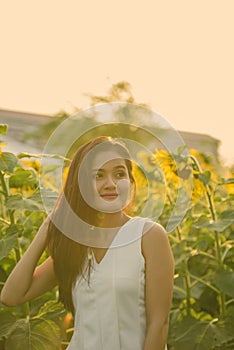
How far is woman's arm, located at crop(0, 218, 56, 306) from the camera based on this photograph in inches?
88.6

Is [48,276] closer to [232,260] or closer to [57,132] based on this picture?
[57,132]

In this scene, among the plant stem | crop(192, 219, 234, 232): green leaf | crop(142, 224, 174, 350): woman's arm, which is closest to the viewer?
crop(142, 224, 174, 350): woman's arm

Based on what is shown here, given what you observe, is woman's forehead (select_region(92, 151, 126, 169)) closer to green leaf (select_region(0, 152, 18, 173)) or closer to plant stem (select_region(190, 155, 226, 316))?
green leaf (select_region(0, 152, 18, 173))

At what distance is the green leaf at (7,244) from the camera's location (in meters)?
2.73

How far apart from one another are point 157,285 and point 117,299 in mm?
118

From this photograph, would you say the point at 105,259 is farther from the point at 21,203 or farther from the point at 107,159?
the point at 21,203

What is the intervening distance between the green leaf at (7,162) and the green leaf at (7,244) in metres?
0.24

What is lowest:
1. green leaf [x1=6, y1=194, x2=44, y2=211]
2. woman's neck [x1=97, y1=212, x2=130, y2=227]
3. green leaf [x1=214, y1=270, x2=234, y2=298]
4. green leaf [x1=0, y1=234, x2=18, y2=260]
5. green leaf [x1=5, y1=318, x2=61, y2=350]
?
green leaf [x1=5, y1=318, x2=61, y2=350]

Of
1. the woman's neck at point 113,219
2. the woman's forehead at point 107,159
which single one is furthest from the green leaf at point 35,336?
the woman's forehead at point 107,159

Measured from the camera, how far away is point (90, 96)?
66.1ft

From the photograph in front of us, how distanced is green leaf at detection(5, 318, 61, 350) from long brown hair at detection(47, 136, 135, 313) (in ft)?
1.93

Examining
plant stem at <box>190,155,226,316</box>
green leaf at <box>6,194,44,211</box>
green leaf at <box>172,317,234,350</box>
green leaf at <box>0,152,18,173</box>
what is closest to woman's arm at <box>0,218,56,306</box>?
green leaf at <box>6,194,44,211</box>

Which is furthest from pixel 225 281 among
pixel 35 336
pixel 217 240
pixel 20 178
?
pixel 20 178

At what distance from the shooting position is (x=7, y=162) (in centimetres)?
289
